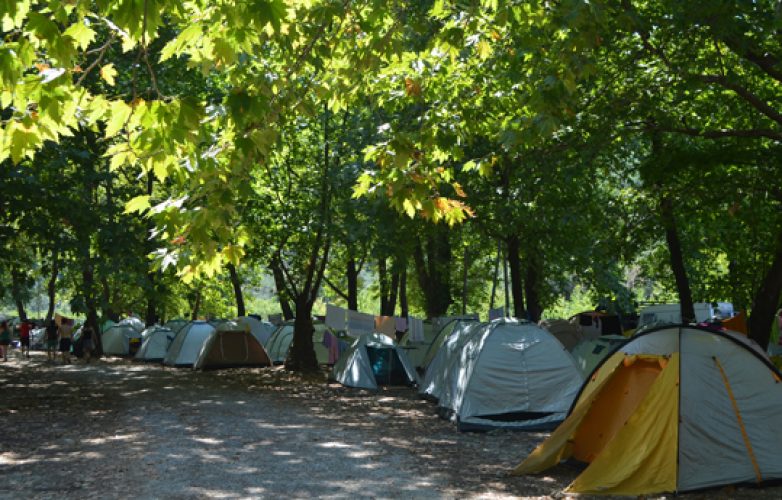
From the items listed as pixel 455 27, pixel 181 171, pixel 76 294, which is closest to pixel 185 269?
pixel 181 171

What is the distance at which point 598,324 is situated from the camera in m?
30.9

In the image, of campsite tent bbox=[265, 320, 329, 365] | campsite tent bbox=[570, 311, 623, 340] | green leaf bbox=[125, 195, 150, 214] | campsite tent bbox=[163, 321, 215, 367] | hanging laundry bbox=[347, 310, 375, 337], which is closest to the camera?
green leaf bbox=[125, 195, 150, 214]

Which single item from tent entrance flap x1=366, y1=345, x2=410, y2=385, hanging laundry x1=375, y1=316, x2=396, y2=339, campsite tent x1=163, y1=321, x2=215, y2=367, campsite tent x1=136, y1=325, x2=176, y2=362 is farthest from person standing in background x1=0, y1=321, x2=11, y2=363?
tent entrance flap x1=366, y1=345, x2=410, y2=385

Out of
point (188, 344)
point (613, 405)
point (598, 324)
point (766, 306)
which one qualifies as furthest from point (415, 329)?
point (613, 405)

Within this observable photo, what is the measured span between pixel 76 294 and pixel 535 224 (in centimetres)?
911

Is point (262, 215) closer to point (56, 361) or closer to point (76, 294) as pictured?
point (76, 294)

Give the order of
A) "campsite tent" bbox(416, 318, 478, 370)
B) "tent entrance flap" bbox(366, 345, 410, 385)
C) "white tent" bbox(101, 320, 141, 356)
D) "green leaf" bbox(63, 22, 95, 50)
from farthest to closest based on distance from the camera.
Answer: "white tent" bbox(101, 320, 141, 356)
"campsite tent" bbox(416, 318, 478, 370)
"tent entrance flap" bbox(366, 345, 410, 385)
"green leaf" bbox(63, 22, 95, 50)

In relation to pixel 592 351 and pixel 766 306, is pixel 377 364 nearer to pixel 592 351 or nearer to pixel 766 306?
pixel 592 351

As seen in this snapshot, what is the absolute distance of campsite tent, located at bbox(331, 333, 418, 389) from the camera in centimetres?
1966

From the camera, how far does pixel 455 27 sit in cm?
857

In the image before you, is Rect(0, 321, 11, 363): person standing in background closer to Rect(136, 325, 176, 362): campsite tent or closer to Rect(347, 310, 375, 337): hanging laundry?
Rect(136, 325, 176, 362): campsite tent

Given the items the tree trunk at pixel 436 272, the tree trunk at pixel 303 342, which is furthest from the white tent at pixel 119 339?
the tree trunk at pixel 303 342

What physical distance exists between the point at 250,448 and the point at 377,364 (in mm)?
8756

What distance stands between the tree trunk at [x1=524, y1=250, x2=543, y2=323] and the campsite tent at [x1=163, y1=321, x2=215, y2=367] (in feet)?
33.9
